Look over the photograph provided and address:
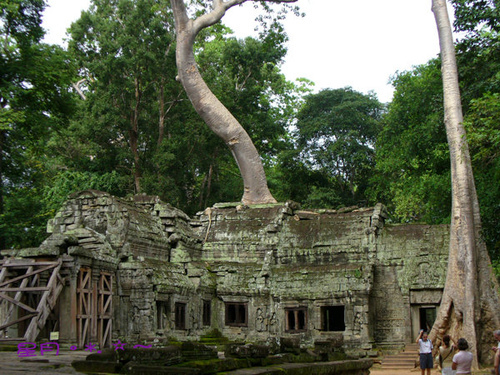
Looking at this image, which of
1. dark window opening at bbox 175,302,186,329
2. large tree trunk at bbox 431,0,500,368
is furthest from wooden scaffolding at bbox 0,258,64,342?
large tree trunk at bbox 431,0,500,368

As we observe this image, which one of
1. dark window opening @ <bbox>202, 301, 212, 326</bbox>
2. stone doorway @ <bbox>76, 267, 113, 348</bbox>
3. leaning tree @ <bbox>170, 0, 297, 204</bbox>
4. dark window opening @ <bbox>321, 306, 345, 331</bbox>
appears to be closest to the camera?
stone doorway @ <bbox>76, 267, 113, 348</bbox>

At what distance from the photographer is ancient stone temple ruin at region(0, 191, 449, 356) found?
18.1m

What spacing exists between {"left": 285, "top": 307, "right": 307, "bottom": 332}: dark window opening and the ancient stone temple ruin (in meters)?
0.03

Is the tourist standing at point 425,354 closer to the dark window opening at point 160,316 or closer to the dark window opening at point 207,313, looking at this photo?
the dark window opening at point 160,316

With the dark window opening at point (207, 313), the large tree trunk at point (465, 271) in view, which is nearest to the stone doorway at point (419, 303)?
the large tree trunk at point (465, 271)

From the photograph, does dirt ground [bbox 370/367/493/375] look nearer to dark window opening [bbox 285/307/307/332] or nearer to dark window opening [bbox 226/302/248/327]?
dark window opening [bbox 285/307/307/332]

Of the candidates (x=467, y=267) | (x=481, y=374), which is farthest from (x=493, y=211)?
(x=481, y=374)

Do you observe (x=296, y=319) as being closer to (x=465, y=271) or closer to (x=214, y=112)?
(x=465, y=271)

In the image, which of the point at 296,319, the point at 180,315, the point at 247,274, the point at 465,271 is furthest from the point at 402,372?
the point at 180,315

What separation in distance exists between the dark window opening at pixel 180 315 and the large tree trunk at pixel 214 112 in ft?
27.2

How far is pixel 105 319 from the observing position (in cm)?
1758

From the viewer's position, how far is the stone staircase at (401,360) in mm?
18222

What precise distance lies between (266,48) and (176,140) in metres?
6.48

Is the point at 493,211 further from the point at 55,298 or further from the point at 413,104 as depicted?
the point at 55,298
